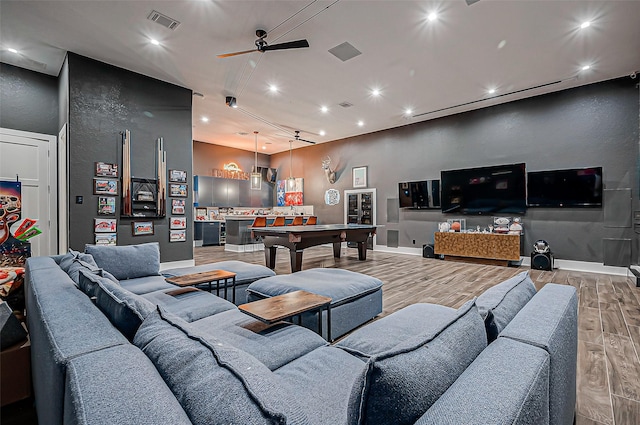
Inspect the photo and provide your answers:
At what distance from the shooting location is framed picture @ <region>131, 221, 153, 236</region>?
5023 mm

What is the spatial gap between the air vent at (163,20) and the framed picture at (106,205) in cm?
276

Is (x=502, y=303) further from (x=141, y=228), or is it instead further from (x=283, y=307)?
(x=141, y=228)

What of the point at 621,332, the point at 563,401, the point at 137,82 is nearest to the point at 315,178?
the point at 137,82

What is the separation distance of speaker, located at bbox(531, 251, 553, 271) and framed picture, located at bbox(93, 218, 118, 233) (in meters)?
7.52

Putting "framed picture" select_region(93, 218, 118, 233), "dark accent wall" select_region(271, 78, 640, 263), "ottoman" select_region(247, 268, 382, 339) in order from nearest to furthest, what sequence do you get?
"ottoman" select_region(247, 268, 382, 339)
"framed picture" select_region(93, 218, 118, 233)
"dark accent wall" select_region(271, 78, 640, 263)

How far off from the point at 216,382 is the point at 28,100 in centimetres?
677

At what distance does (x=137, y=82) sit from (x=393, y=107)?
506cm

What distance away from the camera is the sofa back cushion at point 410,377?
628 millimetres

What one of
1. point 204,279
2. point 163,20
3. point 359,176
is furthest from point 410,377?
point 359,176

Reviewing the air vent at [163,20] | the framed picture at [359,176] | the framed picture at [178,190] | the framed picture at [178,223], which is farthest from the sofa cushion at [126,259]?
the framed picture at [359,176]

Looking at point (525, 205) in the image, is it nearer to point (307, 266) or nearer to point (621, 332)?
point (621, 332)

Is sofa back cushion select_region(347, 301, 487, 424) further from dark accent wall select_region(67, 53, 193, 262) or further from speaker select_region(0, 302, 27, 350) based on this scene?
dark accent wall select_region(67, 53, 193, 262)

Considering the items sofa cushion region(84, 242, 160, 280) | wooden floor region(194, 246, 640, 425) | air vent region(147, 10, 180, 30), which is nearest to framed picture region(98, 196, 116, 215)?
sofa cushion region(84, 242, 160, 280)

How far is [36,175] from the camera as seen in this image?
16.4 feet
